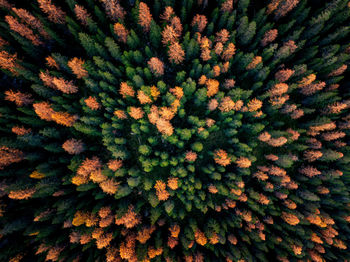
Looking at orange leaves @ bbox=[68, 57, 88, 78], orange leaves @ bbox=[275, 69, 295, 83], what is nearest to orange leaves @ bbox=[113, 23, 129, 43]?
orange leaves @ bbox=[68, 57, 88, 78]

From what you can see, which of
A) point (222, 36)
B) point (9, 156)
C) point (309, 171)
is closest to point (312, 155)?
point (309, 171)

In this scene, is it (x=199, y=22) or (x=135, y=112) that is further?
(x=199, y=22)

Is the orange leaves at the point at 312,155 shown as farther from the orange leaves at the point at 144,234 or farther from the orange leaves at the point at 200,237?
the orange leaves at the point at 144,234

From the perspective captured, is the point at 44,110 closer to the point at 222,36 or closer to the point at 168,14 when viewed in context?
the point at 168,14

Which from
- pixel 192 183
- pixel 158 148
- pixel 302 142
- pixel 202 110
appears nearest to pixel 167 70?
pixel 202 110

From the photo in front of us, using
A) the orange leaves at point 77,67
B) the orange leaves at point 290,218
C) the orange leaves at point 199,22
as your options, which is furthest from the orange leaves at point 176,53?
the orange leaves at point 290,218

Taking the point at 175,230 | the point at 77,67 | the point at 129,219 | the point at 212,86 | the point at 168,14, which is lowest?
the point at 129,219
